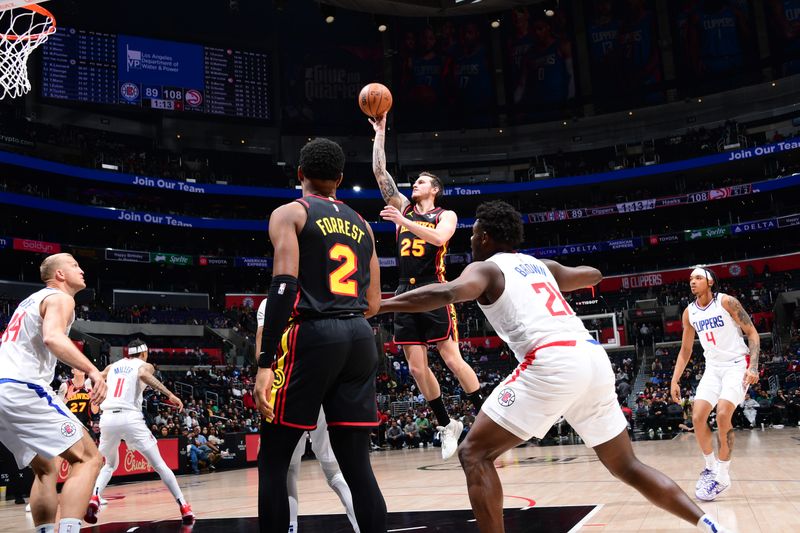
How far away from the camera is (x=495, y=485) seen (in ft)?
12.6

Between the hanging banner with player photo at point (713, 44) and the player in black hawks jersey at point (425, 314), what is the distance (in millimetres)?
37460

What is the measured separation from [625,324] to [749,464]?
25379mm

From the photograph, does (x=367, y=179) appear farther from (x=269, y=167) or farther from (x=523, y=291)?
(x=523, y=291)

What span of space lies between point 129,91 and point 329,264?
1398 inches

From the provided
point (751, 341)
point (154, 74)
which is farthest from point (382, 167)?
point (154, 74)

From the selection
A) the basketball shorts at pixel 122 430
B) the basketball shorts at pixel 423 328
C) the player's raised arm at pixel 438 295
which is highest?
the player's raised arm at pixel 438 295

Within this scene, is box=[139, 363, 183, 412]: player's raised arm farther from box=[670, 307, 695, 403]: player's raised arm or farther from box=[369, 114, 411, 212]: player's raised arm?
box=[670, 307, 695, 403]: player's raised arm

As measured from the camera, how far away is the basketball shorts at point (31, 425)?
4934 millimetres

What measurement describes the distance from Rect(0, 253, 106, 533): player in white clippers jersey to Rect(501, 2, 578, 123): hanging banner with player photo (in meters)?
39.6

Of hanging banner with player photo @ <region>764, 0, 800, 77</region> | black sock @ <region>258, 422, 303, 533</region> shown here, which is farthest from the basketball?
hanging banner with player photo @ <region>764, 0, 800, 77</region>

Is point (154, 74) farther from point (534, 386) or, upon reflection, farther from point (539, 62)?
point (534, 386)

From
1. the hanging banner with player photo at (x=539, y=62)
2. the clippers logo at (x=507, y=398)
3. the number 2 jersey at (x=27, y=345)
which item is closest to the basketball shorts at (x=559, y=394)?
the clippers logo at (x=507, y=398)

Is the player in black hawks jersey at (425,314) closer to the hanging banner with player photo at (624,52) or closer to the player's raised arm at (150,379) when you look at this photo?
the player's raised arm at (150,379)

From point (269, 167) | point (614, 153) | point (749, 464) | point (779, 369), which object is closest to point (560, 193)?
point (614, 153)
